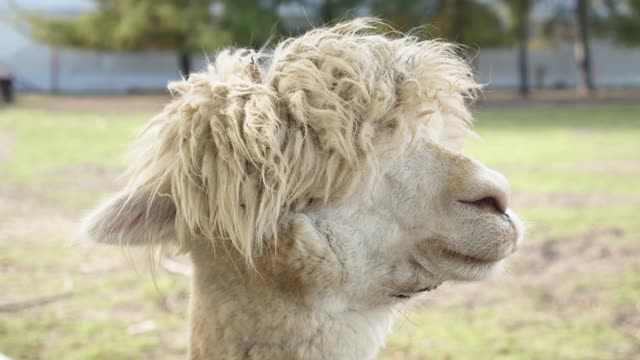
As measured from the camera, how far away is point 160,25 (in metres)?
29.8

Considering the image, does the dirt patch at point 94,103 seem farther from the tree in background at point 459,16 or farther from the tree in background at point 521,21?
the tree in background at point 521,21

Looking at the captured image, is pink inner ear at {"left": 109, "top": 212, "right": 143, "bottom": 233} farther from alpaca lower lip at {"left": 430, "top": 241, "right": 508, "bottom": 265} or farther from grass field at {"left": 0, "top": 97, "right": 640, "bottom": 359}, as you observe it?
alpaca lower lip at {"left": 430, "top": 241, "right": 508, "bottom": 265}

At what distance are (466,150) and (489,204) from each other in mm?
3499

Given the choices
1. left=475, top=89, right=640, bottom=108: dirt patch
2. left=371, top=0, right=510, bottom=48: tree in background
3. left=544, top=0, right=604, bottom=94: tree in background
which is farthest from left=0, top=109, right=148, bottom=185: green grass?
left=544, top=0, right=604, bottom=94: tree in background

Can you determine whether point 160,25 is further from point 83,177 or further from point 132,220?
point 132,220

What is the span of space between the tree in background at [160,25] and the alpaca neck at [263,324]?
25.6 metres

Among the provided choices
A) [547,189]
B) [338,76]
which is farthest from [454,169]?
[547,189]

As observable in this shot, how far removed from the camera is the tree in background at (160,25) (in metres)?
28.2

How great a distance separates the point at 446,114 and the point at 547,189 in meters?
7.54

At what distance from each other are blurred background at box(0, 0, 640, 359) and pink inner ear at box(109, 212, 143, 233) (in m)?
0.15

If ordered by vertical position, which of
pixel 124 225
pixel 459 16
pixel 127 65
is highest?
pixel 459 16

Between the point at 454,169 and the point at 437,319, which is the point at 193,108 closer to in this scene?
the point at 454,169

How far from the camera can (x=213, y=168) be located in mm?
1772

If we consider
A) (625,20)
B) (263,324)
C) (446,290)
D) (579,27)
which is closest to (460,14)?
(579,27)
